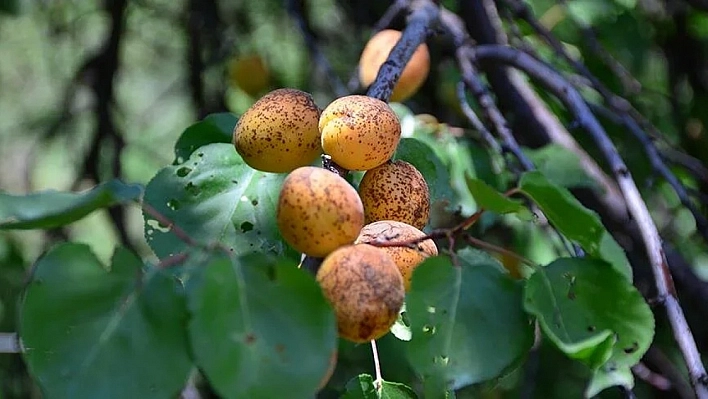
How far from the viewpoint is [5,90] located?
378cm

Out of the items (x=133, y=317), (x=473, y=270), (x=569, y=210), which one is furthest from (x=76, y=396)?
(x=569, y=210)

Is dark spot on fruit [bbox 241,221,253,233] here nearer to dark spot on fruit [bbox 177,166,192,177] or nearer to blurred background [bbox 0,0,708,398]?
dark spot on fruit [bbox 177,166,192,177]

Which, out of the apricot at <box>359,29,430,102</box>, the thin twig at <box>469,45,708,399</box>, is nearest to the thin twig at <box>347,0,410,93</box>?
the apricot at <box>359,29,430,102</box>

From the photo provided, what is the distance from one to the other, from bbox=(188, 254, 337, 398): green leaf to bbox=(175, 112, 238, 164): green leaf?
0.55m

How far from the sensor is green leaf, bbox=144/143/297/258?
0.95 meters

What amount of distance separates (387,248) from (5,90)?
11.1 feet

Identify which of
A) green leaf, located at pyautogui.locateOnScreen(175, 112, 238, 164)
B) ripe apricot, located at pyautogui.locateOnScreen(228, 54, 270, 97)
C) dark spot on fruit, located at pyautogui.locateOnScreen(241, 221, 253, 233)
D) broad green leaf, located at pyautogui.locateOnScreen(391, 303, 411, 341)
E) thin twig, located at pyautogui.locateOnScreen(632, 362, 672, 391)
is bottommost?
thin twig, located at pyautogui.locateOnScreen(632, 362, 672, 391)

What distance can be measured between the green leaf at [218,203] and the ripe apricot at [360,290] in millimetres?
251

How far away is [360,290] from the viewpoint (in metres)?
0.67

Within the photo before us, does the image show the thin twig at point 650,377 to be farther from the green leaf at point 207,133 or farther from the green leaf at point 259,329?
the green leaf at point 259,329

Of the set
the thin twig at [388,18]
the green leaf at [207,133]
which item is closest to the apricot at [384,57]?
the thin twig at [388,18]

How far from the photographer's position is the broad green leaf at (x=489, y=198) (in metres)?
0.74

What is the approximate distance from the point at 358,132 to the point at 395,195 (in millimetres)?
68

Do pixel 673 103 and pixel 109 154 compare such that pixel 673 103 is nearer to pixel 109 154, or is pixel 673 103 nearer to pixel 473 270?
pixel 109 154
